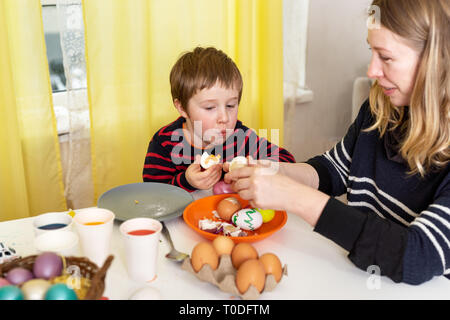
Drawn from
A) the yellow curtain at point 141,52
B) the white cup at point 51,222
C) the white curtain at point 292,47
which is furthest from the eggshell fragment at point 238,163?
the white curtain at point 292,47

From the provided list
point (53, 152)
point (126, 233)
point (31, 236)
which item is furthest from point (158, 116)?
point (126, 233)

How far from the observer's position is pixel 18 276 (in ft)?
2.53

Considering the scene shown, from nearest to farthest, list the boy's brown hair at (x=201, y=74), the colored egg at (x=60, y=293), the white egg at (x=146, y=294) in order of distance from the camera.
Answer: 1. the colored egg at (x=60, y=293)
2. the white egg at (x=146, y=294)
3. the boy's brown hair at (x=201, y=74)

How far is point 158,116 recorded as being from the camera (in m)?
2.14

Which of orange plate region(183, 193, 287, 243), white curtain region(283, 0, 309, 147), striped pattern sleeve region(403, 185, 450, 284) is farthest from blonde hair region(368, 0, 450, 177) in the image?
white curtain region(283, 0, 309, 147)

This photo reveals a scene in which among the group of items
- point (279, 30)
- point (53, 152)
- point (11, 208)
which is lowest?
point (11, 208)

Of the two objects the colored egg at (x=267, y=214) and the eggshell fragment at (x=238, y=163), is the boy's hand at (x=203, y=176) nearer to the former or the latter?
the eggshell fragment at (x=238, y=163)

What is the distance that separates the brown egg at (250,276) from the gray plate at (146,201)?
0.37 m

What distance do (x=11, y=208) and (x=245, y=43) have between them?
1.30 metres

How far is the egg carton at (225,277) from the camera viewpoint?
2.74 feet

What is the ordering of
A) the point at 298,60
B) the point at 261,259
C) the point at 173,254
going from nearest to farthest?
the point at 261,259 → the point at 173,254 → the point at 298,60

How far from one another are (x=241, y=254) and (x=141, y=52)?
1324 millimetres

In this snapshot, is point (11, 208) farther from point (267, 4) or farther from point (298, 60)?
point (298, 60)

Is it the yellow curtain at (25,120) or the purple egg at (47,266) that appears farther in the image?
the yellow curtain at (25,120)
